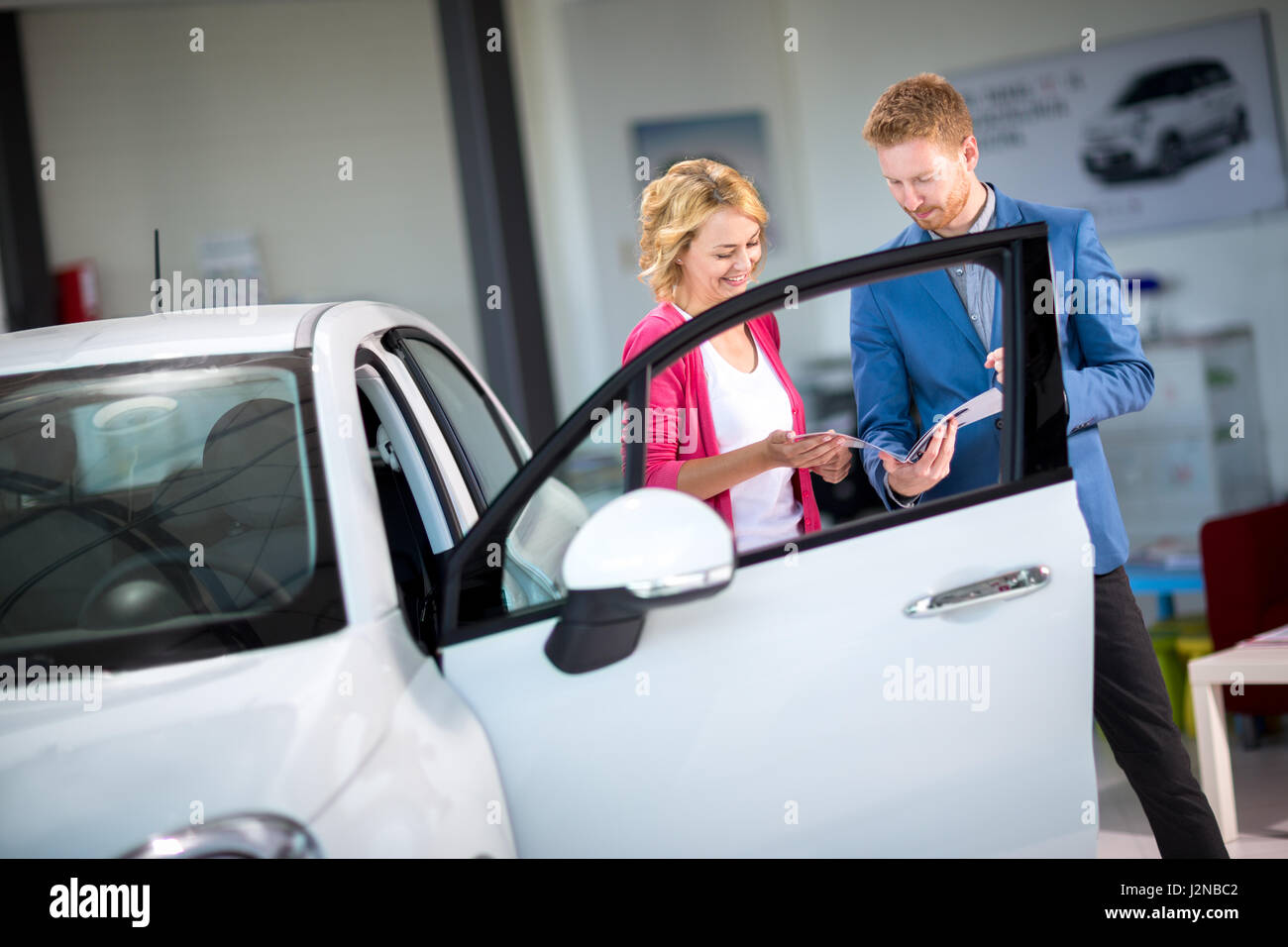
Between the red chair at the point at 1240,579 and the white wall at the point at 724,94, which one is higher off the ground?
the white wall at the point at 724,94

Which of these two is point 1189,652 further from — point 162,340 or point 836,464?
point 162,340

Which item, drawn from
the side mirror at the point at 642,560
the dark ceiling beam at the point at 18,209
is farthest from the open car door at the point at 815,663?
the dark ceiling beam at the point at 18,209

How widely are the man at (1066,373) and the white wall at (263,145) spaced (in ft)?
20.4

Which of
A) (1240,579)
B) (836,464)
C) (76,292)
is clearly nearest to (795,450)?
(836,464)

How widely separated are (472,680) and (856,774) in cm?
53

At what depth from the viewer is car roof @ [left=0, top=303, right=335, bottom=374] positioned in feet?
6.04

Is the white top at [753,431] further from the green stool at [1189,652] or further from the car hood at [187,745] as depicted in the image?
the green stool at [1189,652]

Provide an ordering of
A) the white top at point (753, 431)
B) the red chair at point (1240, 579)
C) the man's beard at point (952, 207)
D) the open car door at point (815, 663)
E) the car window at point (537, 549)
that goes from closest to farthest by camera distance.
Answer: the open car door at point (815, 663) < the car window at point (537, 549) < the man's beard at point (952, 207) < the white top at point (753, 431) < the red chair at point (1240, 579)

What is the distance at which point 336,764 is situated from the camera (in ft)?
4.41

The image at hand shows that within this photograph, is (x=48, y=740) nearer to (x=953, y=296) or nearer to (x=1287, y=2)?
(x=953, y=296)

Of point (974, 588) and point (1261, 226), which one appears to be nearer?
point (974, 588)

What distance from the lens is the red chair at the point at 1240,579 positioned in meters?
4.01
